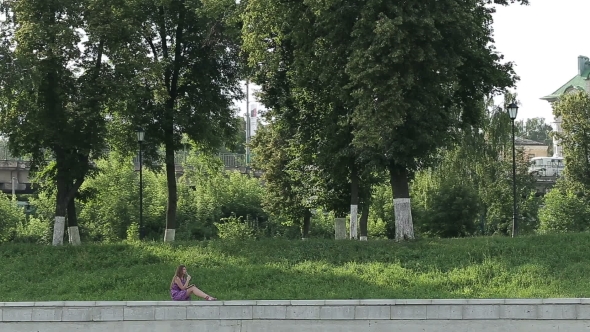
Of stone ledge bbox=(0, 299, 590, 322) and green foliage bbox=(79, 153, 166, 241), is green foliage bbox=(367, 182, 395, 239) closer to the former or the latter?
green foliage bbox=(79, 153, 166, 241)

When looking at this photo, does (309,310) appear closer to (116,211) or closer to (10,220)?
(116,211)

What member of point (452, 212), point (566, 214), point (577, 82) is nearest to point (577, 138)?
point (566, 214)

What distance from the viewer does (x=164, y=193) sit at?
55.8 meters

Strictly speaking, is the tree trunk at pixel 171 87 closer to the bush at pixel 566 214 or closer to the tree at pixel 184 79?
the tree at pixel 184 79

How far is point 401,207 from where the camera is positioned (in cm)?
2542

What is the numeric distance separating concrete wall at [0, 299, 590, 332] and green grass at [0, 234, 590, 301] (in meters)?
4.62

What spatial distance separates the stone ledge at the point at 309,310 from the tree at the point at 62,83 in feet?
45.1

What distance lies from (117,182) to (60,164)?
2372 centimetres

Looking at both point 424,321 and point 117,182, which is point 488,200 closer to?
point 117,182

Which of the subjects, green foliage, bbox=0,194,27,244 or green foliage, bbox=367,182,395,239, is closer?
green foliage, bbox=367,182,395,239

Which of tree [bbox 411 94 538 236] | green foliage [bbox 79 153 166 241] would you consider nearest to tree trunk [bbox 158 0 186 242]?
tree [bbox 411 94 538 236]

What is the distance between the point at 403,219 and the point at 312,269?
15.8ft

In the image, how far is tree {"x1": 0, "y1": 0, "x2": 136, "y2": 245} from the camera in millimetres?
26891

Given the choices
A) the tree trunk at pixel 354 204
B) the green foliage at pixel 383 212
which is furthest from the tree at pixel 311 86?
the green foliage at pixel 383 212
